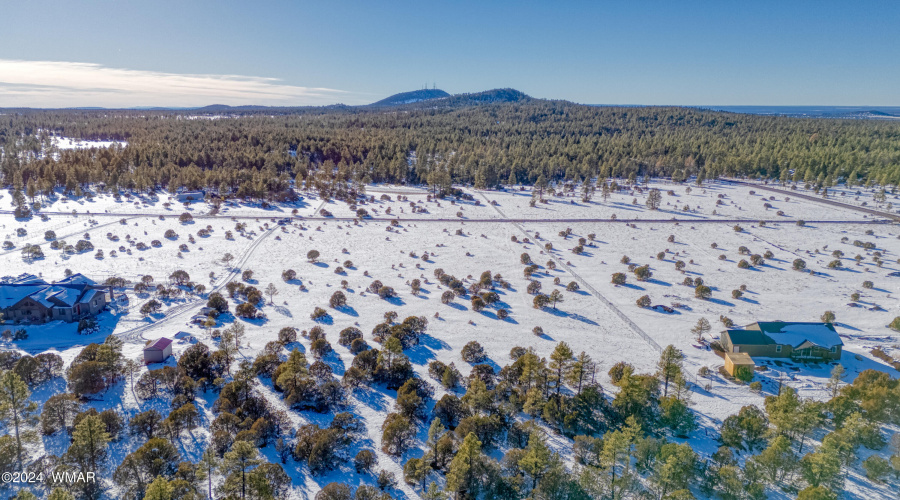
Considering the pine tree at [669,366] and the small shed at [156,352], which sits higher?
the pine tree at [669,366]

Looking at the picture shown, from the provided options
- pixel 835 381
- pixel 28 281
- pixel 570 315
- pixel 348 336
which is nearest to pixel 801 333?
pixel 835 381

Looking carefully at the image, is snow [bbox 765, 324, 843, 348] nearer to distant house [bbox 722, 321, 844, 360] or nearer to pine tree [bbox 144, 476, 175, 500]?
distant house [bbox 722, 321, 844, 360]

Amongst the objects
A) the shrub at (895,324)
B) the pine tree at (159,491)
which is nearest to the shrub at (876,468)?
the shrub at (895,324)

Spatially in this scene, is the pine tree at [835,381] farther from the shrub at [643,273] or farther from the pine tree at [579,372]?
the shrub at [643,273]

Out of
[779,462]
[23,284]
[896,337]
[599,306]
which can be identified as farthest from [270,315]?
[896,337]

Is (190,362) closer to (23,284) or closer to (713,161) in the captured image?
(23,284)
